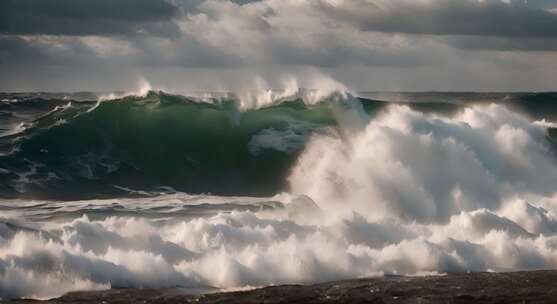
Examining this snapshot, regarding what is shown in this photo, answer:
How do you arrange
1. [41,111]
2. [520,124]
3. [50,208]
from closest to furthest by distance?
[50,208], [520,124], [41,111]

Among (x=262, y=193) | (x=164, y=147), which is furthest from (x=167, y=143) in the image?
(x=262, y=193)

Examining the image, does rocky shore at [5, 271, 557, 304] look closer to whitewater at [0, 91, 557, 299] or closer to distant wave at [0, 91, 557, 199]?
whitewater at [0, 91, 557, 299]

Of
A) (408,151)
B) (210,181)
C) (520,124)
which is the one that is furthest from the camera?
(520,124)

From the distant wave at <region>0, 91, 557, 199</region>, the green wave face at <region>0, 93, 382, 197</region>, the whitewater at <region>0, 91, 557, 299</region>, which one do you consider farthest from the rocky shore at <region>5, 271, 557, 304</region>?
the green wave face at <region>0, 93, 382, 197</region>

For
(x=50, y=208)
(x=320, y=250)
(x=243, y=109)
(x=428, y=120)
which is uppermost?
(x=243, y=109)

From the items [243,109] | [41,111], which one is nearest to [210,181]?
[243,109]

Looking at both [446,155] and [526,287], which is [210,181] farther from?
[526,287]
